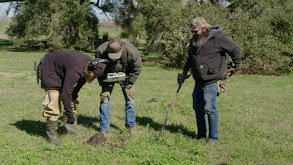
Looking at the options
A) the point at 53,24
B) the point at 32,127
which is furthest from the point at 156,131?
the point at 53,24

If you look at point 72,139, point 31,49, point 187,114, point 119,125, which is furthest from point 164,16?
point 31,49

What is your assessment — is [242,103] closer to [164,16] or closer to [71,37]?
[164,16]

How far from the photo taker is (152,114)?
25.8 feet

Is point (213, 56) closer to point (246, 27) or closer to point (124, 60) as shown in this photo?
point (124, 60)

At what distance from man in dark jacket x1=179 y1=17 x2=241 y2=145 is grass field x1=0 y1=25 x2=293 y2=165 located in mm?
709

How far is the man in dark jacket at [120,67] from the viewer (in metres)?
5.27

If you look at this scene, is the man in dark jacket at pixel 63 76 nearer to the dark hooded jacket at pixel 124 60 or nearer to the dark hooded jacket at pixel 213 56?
the dark hooded jacket at pixel 124 60

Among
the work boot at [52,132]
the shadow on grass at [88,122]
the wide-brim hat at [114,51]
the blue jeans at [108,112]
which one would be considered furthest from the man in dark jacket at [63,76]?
the shadow on grass at [88,122]

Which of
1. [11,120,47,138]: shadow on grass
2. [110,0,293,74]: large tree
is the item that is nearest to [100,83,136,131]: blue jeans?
[11,120,47,138]: shadow on grass

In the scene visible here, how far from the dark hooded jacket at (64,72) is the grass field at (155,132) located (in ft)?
2.83

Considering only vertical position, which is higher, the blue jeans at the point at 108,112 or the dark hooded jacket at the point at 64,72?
the dark hooded jacket at the point at 64,72

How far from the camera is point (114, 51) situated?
521 cm

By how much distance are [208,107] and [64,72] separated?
8.20 ft

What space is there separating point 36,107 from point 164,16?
11.9 metres
